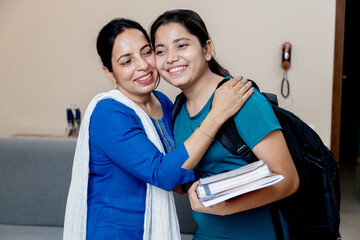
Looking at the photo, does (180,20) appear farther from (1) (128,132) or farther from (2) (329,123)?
(2) (329,123)

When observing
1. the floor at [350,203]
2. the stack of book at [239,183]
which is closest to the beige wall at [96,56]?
the floor at [350,203]

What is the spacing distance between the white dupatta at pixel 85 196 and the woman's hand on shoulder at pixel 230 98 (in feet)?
0.94

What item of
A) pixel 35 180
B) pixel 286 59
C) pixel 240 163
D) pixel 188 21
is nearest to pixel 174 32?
pixel 188 21

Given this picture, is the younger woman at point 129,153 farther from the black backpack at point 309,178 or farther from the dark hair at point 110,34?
the black backpack at point 309,178

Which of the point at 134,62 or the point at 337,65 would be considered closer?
the point at 134,62

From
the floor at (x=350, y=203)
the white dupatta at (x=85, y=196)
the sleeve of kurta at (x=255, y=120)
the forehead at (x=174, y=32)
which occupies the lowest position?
the floor at (x=350, y=203)

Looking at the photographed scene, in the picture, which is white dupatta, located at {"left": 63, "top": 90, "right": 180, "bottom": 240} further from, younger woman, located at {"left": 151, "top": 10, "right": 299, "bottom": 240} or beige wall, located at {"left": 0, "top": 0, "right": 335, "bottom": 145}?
beige wall, located at {"left": 0, "top": 0, "right": 335, "bottom": 145}

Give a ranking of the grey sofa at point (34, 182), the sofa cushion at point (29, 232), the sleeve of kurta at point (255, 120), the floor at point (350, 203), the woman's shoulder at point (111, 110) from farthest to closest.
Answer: the floor at point (350, 203) < the grey sofa at point (34, 182) < the sofa cushion at point (29, 232) < the woman's shoulder at point (111, 110) < the sleeve of kurta at point (255, 120)

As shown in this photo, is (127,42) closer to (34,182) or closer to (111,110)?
(111,110)

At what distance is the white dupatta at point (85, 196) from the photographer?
125 cm

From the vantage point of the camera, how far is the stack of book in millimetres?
835

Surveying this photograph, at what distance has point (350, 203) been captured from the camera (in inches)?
135

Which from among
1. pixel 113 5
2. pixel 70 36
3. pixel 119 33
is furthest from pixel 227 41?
pixel 119 33

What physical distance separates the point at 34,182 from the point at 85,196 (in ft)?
3.72
